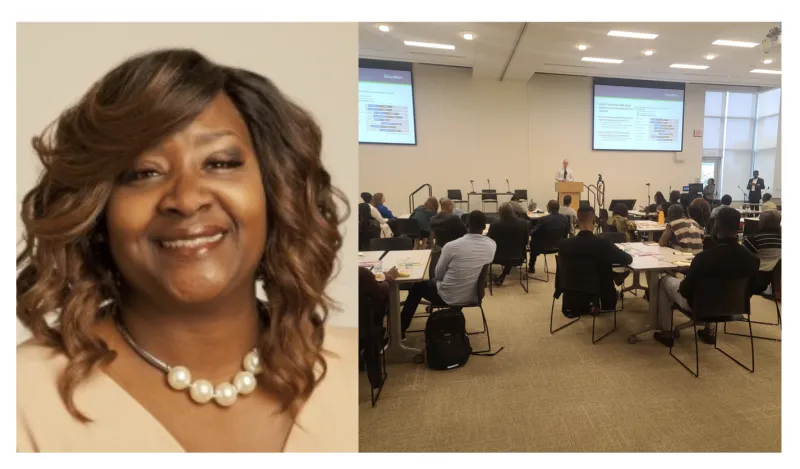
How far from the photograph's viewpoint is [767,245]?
3139mm

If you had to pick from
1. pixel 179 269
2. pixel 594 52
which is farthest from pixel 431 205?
pixel 179 269

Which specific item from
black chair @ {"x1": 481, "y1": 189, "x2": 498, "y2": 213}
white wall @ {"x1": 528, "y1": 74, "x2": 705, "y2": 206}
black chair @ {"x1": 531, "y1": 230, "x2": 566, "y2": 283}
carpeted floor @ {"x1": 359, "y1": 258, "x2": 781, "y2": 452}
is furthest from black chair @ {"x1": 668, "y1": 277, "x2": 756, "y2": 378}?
white wall @ {"x1": 528, "y1": 74, "x2": 705, "y2": 206}

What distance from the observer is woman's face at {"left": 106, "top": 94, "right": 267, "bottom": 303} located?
914mm

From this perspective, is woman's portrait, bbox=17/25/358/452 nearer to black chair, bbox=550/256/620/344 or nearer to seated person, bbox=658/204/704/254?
black chair, bbox=550/256/620/344

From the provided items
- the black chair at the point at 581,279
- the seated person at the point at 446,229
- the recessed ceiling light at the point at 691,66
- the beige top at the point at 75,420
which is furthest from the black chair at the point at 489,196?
the beige top at the point at 75,420

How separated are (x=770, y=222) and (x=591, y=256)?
173 cm

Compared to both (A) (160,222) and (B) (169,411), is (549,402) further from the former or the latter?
(A) (160,222)

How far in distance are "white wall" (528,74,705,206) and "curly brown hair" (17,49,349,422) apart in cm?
818

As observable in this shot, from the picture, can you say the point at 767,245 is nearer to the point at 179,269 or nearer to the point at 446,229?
the point at 446,229

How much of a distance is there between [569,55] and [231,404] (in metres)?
6.19

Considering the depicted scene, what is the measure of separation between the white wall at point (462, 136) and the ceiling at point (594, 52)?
418mm

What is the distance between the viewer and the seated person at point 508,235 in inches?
145

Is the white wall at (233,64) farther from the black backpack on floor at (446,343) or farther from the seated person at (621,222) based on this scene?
the seated person at (621,222)
